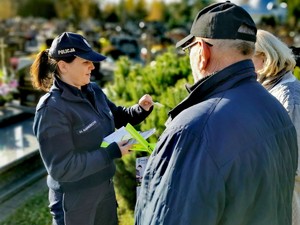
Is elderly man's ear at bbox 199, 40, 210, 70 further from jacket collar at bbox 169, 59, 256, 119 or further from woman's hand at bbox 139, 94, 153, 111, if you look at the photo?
woman's hand at bbox 139, 94, 153, 111

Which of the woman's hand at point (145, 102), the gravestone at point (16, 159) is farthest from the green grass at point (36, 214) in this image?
the woman's hand at point (145, 102)

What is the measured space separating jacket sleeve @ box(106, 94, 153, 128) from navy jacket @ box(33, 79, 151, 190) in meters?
0.36

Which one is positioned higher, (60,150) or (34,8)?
(60,150)

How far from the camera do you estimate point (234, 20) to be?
1500mm

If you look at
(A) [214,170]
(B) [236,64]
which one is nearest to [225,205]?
(A) [214,170]

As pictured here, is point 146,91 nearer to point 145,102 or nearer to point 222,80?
point 145,102

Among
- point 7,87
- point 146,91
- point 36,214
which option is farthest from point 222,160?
point 7,87

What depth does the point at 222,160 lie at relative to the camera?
1347 millimetres

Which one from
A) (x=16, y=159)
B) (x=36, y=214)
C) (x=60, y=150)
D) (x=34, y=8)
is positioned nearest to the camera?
(x=60, y=150)

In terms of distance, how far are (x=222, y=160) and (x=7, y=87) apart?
6.92 meters

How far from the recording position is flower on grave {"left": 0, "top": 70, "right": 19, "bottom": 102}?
7.39 metres

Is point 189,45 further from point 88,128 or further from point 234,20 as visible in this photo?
point 88,128

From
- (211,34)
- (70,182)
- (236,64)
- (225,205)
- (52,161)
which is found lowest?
(70,182)

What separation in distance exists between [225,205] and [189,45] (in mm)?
680
